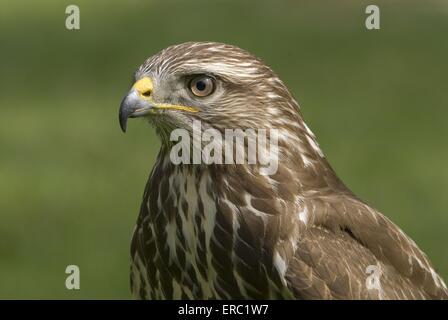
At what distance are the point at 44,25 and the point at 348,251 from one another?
13519mm

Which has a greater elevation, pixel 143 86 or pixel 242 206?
pixel 143 86

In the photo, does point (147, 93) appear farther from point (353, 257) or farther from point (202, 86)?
point (353, 257)

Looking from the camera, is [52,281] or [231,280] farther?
[52,281]

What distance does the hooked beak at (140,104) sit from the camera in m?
5.82

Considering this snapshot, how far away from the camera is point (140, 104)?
5.85 m

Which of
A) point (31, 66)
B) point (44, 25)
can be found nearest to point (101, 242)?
point (31, 66)

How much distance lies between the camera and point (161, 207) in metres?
5.97

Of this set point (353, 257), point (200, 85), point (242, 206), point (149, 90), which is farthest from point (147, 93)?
point (353, 257)

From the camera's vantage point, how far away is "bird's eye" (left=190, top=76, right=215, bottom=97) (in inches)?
232

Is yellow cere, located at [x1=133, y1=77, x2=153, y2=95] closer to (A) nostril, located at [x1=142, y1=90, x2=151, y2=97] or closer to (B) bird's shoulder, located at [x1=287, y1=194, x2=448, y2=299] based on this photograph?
(A) nostril, located at [x1=142, y1=90, x2=151, y2=97]

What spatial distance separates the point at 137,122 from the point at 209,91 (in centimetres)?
754

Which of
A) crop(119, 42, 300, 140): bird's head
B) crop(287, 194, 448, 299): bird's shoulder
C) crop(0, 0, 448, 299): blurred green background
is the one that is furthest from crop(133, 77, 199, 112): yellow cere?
crop(0, 0, 448, 299): blurred green background

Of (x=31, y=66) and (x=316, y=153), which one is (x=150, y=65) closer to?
(x=316, y=153)

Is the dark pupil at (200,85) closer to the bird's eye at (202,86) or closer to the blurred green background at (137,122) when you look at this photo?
the bird's eye at (202,86)
